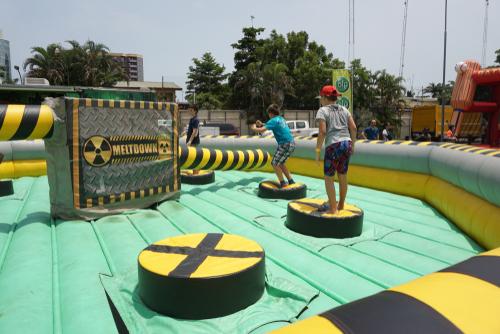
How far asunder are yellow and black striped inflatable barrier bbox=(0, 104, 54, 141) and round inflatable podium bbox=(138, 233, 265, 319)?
231cm

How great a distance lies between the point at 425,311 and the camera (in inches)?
51.5

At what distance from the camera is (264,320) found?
95.0 inches

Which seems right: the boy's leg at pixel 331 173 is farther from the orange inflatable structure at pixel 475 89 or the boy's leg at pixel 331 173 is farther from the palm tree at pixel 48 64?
the palm tree at pixel 48 64

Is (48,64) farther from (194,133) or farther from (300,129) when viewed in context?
(194,133)

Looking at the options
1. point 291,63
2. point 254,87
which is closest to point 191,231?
point 254,87

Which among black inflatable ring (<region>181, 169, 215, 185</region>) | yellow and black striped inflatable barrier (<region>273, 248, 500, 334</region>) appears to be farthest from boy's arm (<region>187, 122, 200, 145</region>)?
yellow and black striped inflatable barrier (<region>273, 248, 500, 334</region>)

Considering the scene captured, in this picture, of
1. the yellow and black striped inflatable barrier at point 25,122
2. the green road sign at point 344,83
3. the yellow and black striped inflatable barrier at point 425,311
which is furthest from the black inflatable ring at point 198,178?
the green road sign at point 344,83

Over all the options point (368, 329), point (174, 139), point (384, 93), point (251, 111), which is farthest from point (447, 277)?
point (384, 93)

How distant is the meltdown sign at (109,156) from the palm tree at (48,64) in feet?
101

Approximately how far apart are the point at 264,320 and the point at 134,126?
11.5ft

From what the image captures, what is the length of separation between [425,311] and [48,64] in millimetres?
36102

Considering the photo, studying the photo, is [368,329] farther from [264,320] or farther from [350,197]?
[350,197]

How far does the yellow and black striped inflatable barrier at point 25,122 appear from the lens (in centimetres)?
395

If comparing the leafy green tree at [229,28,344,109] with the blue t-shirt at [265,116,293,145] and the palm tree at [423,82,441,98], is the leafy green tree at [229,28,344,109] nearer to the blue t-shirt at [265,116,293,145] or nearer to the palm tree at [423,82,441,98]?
the blue t-shirt at [265,116,293,145]
